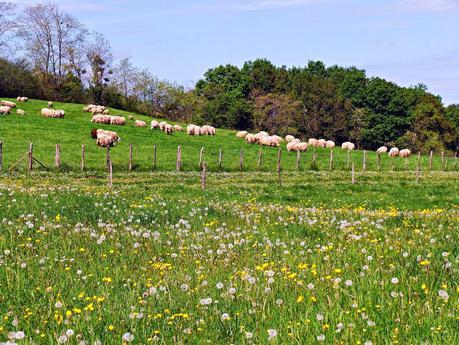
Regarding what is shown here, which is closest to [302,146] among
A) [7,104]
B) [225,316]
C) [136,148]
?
[136,148]

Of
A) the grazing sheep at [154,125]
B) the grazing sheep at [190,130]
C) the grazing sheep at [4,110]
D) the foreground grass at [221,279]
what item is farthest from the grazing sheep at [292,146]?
the foreground grass at [221,279]

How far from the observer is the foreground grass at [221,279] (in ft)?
18.1

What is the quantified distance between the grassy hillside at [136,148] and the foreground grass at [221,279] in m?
35.9

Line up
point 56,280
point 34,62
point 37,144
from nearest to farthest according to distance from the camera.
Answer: point 56,280, point 37,144, point 34,62

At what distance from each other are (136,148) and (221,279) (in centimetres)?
5252

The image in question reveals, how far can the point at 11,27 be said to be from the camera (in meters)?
99.9

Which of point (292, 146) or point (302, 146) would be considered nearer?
point (292, 146)

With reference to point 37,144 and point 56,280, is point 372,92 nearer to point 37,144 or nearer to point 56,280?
point 37,144

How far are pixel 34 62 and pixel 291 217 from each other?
351 feet

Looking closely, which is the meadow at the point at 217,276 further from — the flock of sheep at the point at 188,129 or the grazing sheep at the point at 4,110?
the grazing sheep at the point at 4,110

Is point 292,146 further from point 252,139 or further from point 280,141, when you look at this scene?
point 280,141

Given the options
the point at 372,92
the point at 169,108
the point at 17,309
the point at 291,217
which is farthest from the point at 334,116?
the point at 17,309

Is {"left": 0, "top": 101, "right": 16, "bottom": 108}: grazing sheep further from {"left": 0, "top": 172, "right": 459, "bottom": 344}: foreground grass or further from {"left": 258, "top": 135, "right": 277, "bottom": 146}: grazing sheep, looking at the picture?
{"left": 0, "top": 172, "right": 459, "bottom": 344}: foreground grass

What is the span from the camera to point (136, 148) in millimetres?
59156
